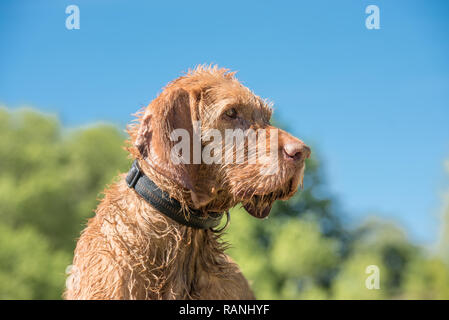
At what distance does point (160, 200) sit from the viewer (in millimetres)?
2750

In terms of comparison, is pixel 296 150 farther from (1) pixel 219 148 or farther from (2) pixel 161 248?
(2) pixel 161 248

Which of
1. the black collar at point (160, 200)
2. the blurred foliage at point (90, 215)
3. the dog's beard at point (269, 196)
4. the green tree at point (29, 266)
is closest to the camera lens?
the dog's beard at point (269, 196)

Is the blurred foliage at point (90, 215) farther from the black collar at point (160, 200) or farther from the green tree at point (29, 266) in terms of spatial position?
the black collar at point (160, 200)

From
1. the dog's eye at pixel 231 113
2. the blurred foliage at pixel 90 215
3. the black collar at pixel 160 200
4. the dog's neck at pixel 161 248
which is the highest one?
the blurred foliage at pixel 90 215

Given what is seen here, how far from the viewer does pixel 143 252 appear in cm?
274

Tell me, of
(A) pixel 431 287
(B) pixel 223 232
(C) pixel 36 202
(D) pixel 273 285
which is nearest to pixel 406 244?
(A) pixel 431 287

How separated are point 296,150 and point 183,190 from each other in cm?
78

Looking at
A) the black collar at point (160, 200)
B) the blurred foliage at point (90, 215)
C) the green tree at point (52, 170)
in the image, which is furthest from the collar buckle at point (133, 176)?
the green tree at point (52, 170)

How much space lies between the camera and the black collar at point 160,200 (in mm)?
2752

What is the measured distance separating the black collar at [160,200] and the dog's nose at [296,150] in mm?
749

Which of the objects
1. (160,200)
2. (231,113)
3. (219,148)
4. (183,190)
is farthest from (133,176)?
(231,113)

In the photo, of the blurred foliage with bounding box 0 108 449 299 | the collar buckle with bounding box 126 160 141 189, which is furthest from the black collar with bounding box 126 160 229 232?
the blurred foliage with bounding box 0 108 449 299

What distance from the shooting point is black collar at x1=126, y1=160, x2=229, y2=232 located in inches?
108
